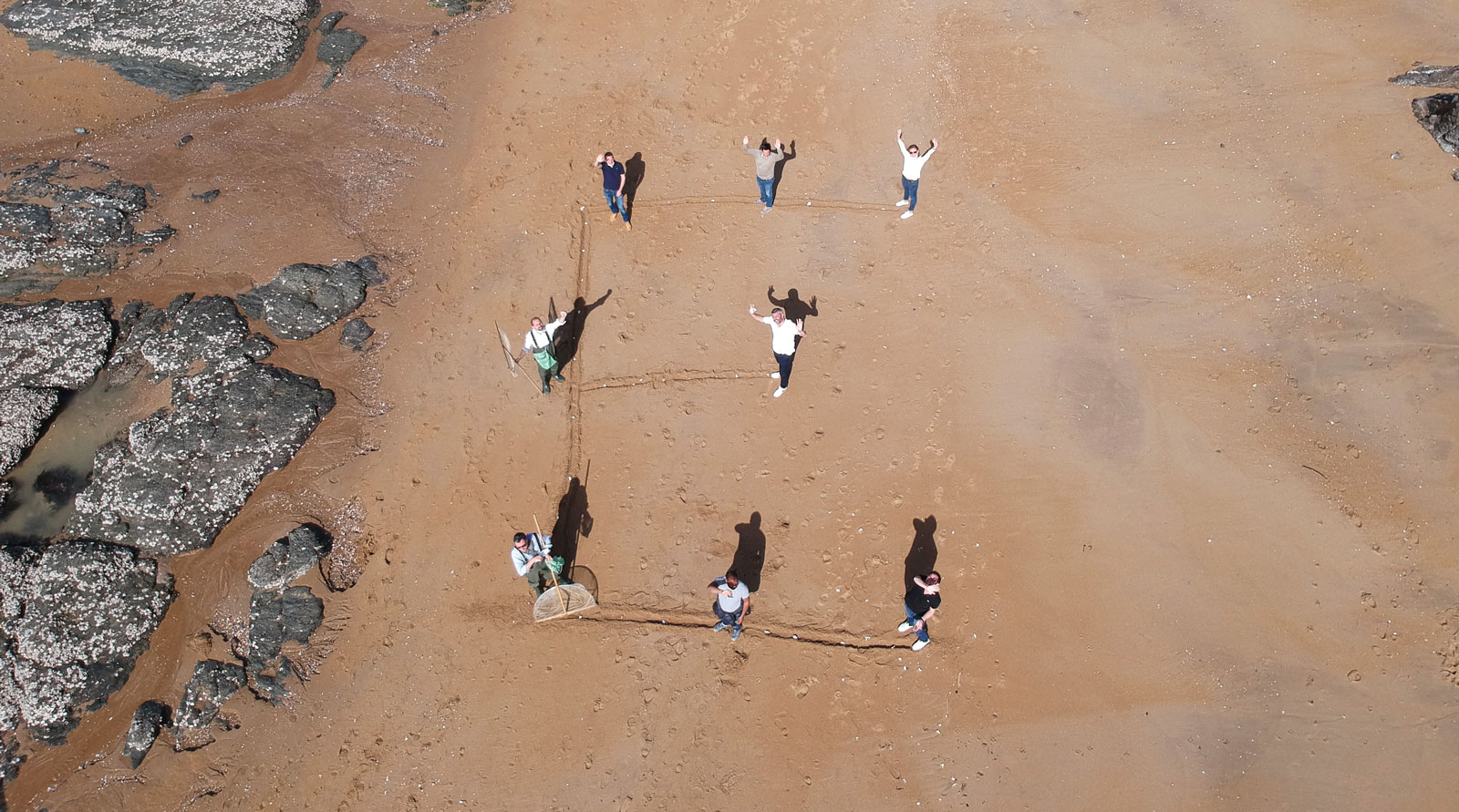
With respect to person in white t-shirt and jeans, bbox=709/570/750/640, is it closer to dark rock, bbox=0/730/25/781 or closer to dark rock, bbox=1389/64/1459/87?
dark rock, bbox=0/730/25/781

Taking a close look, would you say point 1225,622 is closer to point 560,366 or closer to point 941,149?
point 941,149

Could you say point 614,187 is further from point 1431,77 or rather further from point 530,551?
point 1431,77

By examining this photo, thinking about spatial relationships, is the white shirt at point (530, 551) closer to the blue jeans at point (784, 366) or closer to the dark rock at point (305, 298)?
the blue jeans at point (784, 366)

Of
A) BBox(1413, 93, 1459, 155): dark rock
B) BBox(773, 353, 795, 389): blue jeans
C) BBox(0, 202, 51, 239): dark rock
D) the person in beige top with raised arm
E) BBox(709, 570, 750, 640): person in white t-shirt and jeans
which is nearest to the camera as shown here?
BBox(709, 570, 750, 640): person in white t-shirt and jeans

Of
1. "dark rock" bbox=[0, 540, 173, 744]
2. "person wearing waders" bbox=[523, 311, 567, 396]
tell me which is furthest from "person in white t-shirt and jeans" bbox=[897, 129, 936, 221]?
"dark rock" bbox=[0, 540, 173, 744]

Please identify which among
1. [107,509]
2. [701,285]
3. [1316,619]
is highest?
[701,285]

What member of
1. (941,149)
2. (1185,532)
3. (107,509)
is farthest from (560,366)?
(1185,532)
